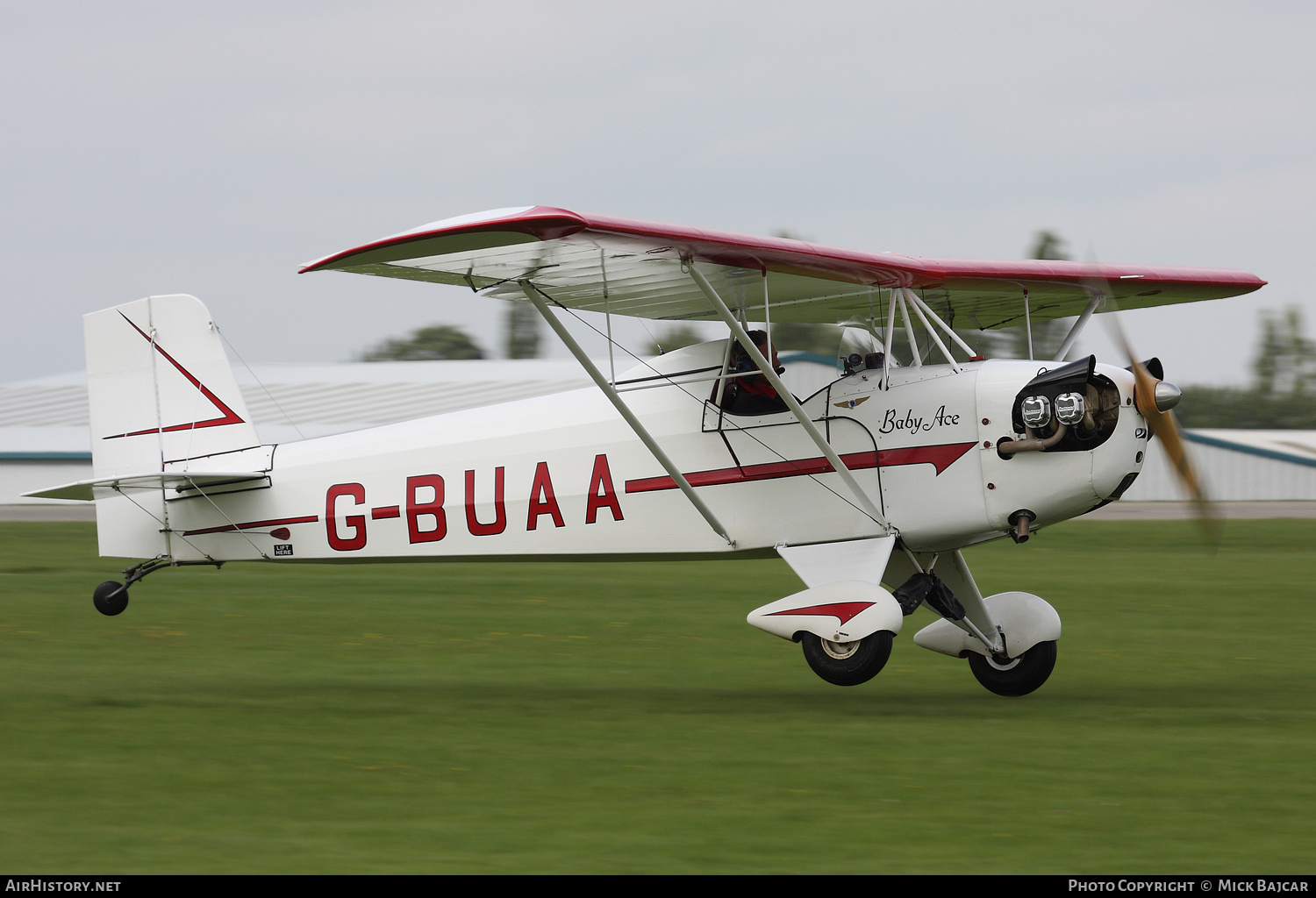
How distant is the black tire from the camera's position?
1112 centimetres

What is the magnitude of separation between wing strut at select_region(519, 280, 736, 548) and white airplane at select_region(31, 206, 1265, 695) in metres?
0.02

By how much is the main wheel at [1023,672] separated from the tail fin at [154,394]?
6.38 metres

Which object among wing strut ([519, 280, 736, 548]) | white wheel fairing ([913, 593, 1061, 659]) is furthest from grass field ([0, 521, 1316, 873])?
wing strut ([519, 280, 736, 548])

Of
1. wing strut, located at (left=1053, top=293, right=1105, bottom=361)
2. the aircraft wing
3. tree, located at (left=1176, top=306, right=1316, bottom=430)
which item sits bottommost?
tree, located at (left=1176, top=306, right=1316, bottom=430)

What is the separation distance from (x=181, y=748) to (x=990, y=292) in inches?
269

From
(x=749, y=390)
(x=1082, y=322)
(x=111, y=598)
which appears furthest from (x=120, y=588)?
(x=1082, y=322)

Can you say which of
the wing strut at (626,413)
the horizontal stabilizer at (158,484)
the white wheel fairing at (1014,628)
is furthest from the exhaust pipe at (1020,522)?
the horizontal stabilizer at (158,484)

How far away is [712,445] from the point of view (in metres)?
9.86

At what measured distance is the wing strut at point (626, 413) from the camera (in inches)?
351

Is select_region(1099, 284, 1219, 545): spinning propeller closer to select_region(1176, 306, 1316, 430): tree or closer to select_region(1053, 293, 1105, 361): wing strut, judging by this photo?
select_region(1053, 293, 1105, 361): wing strut

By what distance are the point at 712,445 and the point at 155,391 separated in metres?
4.95

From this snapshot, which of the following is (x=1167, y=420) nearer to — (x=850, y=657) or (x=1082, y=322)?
(x=1082, y=322)

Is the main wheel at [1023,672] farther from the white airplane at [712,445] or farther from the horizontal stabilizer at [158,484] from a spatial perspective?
the horizontal stabilizer at [158,484]
